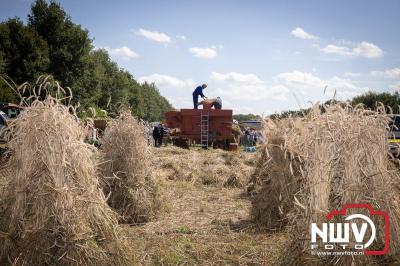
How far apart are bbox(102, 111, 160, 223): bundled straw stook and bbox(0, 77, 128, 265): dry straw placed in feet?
10.1

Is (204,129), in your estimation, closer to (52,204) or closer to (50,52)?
(52,204)

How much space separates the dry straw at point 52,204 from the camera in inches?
186

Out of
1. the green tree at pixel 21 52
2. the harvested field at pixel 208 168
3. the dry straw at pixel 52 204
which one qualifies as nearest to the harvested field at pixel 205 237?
the dry straw at pixel 52 204

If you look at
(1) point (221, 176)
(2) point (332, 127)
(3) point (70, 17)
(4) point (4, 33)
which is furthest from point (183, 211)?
(3) point (70, 17)

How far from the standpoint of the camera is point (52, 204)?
475 centimetres

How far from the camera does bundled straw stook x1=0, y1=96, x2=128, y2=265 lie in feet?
15.5

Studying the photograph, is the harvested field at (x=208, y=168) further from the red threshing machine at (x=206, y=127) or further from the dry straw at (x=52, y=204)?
the dry straw at (x=52, y=204)

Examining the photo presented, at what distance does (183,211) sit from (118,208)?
1.81 m

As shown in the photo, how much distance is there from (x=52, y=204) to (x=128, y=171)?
11.5ft

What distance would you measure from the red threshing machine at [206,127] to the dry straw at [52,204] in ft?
60.6

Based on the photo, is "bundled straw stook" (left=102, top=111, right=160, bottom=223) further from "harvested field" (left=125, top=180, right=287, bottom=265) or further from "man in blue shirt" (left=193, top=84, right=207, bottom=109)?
"man in blue shirt" (left=193, top=84, right=207, bottom=109)

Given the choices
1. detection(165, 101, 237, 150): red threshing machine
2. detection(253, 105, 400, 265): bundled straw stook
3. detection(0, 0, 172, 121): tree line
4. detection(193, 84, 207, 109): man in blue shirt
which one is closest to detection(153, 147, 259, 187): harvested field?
detection(165, 101, 237, 150): red threshing machine

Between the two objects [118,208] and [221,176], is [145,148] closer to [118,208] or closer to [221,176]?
[118,208]

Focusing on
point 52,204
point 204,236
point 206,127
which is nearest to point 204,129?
point 206,127
